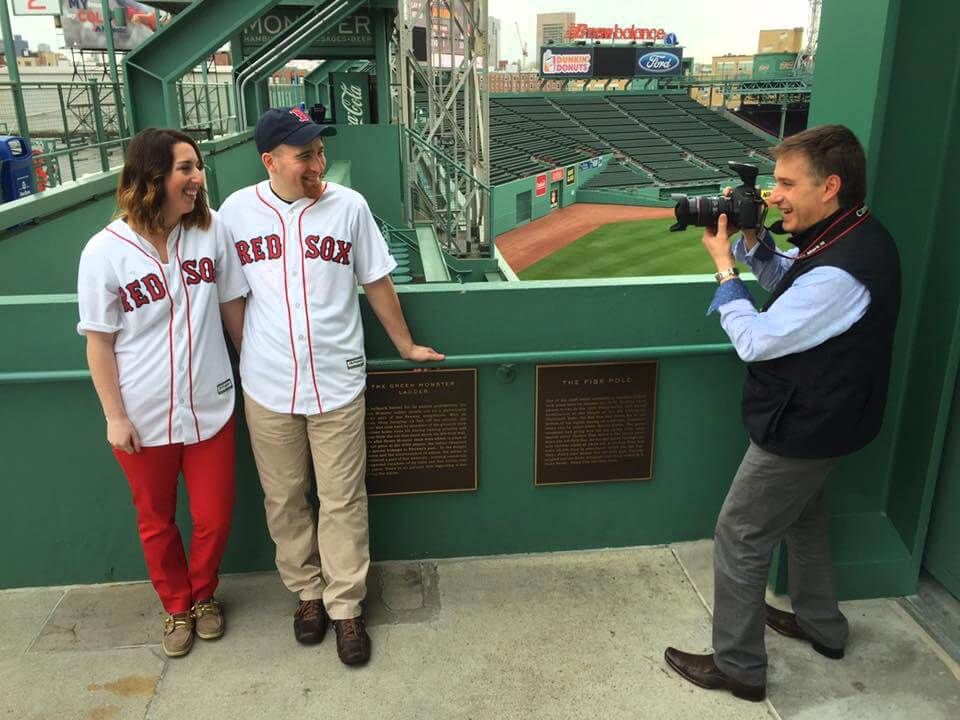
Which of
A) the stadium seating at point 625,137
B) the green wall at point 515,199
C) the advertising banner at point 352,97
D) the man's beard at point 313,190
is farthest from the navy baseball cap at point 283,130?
the stadium seating at point 625,137

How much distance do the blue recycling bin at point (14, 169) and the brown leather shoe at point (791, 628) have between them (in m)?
7.11

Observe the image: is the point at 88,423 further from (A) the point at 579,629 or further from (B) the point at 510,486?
(A) the point at 579,629

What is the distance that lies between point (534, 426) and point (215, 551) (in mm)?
1470

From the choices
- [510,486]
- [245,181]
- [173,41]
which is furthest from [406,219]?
[510,486]

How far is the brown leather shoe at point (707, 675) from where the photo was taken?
2.82 metres

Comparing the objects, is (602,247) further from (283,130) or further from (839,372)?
(839,372)

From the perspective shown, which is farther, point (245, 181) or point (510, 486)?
point (245, 181)

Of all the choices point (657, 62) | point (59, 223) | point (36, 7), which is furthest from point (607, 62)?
point (59, 223)

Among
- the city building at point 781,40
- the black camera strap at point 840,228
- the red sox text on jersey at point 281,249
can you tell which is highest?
the city building at point 781,40

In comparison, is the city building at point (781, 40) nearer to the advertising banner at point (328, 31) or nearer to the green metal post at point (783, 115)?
the green metal post at point (783, 115)

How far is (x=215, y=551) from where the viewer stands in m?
→ 3.11

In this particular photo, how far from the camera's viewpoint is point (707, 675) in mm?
2895

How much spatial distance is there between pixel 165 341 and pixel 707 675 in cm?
235

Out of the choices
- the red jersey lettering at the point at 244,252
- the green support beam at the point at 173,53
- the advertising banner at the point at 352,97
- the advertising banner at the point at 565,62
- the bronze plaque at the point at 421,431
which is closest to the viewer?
the red jersey lettering at the point at 244,252
